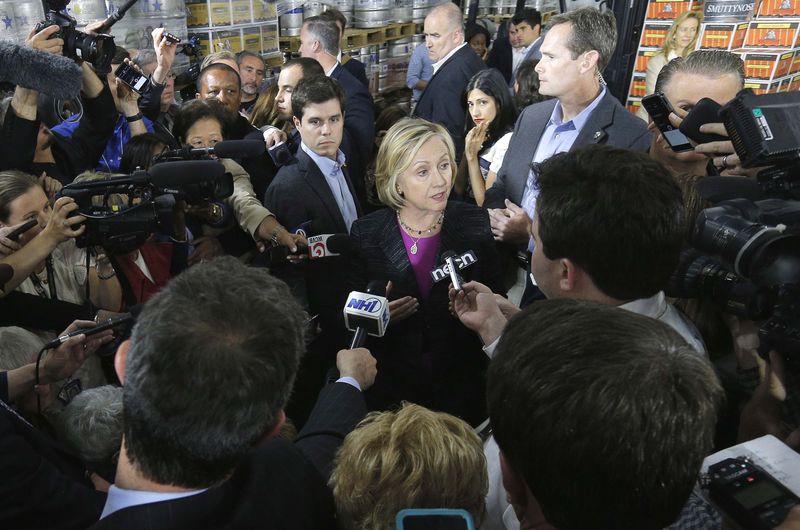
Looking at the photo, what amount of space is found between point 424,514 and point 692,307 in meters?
1.23

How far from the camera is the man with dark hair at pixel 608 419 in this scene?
0.71 meters

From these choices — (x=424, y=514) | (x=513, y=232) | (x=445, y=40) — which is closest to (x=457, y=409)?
(x=513, y=232)

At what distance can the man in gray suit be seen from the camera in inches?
95.5

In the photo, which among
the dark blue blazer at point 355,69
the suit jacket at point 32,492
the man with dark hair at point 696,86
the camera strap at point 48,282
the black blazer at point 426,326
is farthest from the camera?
the dark blue blazer at point 355,69

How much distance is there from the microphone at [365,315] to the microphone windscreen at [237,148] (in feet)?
2.30

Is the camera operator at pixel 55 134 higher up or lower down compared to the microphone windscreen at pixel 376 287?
higher up

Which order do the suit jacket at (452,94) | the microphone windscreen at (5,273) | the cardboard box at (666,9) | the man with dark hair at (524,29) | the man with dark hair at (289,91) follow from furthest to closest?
the man with dark hair at (524,29), the cardboard box at (666,9), the suit jacket at (452,94), the man with dark hair at (289,91), the microphone windscreen at (5,273)

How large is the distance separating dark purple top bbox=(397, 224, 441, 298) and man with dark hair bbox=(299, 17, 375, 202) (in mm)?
1245

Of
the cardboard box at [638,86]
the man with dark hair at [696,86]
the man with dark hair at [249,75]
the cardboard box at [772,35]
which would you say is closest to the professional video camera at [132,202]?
the man with dark hair at [696,86]

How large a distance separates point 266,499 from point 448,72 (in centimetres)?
370

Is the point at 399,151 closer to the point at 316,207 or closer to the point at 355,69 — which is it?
the point at 316,207

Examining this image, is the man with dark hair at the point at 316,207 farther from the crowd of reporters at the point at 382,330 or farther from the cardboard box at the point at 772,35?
the cardboard box at the point at 772,35

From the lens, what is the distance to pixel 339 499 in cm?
103

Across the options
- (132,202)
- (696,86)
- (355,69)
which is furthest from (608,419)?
(355,69)
